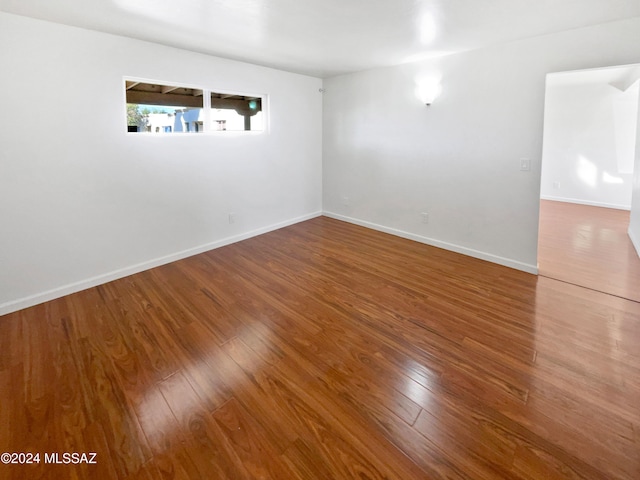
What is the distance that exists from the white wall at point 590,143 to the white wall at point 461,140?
107 inches

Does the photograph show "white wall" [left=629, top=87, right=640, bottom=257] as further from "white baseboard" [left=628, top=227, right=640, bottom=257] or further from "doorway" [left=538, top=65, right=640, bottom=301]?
"doorway" [left=538, top=65, right=640, bottom=301]

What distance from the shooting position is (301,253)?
422 cm

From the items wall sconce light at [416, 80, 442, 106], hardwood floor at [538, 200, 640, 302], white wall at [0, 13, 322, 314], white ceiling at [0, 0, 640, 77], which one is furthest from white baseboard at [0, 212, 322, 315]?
hardwood floor at [538, 200, 640, 302]

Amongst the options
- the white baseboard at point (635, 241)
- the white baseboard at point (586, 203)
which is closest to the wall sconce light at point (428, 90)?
the white baseboard at point (635, 241)

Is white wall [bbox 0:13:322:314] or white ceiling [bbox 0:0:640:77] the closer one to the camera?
white ceiling [bbox 0:0:640:77]

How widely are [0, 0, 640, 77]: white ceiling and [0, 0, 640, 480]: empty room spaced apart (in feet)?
0.11

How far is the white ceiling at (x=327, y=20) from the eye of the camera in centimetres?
241

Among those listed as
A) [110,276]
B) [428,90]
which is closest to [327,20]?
[428,90]

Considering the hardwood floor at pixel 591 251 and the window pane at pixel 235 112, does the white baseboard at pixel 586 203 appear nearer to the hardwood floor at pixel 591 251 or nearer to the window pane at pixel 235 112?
the hardwood floor at pixel 591 251

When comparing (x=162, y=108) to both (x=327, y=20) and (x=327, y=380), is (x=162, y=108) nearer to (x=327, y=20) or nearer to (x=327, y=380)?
(x=327, y=20)

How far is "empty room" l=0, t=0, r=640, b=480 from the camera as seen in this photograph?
1.63 m

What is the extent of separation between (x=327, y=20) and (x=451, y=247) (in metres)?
3.08

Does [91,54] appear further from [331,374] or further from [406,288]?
[406,288]

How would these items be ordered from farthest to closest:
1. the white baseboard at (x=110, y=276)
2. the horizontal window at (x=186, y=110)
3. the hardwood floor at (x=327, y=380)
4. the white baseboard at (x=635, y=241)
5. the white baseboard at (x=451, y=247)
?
1. the white baseboard at (x=635, y=241)
2. the white baseboard at (x=451, y=247)
3. the horizontal window at (x=186, y=110)
4. the white baseboard at (x=110, y=276)
5. the hardwood floor at (x=327, y=380)
